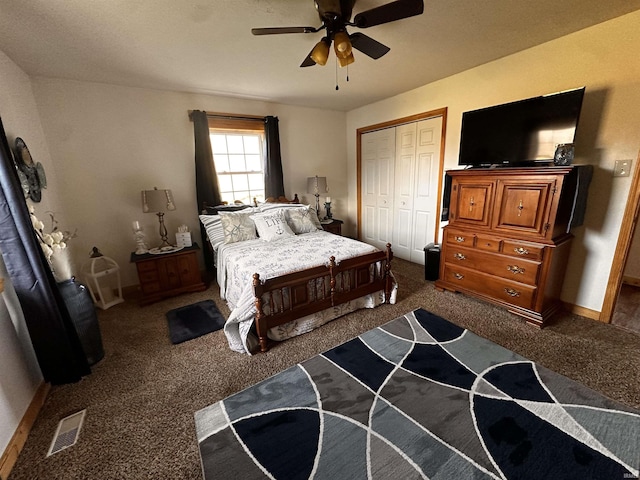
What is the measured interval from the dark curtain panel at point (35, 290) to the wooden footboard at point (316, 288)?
1.25 meters

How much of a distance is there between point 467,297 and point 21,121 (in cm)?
451

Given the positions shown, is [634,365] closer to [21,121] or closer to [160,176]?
[160,176]

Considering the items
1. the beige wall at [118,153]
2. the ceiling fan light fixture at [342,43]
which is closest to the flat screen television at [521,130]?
the ceiling fan light fixture at [342,43]

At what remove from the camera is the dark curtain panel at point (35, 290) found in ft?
4.97

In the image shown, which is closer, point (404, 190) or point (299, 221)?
point (299, 221)

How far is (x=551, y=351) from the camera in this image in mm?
1997

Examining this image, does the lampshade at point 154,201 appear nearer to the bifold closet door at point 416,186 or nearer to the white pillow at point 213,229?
the white pillow at point 213,229

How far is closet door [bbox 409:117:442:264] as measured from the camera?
3443 mm

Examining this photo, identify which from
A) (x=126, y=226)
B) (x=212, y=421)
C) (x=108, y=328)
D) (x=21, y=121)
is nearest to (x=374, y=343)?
(x=212, y=421)

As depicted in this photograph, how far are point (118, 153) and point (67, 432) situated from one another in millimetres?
2758

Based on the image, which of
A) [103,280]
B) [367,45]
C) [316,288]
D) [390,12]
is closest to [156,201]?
[103,280]

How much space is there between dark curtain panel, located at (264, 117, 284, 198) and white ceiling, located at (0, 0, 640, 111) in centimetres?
79

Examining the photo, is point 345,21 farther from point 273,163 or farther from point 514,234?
point 273,163

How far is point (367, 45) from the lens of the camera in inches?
72.7
